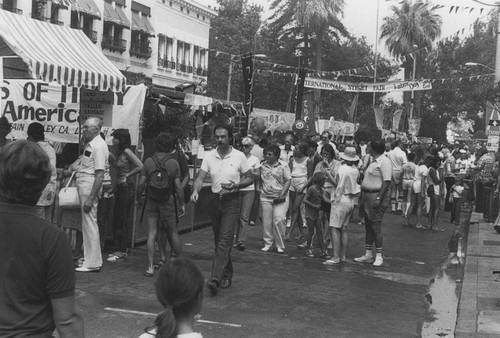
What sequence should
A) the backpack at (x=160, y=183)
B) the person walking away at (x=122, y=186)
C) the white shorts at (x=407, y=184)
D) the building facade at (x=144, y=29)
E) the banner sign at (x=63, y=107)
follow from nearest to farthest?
the backpack at (x=160, y=183) → the person walking away at (x=122, y=186) → the banner sign at (x=63, y=107) → the white shorts at (x=407, y=184) → the building facade at (x=144, y=29)

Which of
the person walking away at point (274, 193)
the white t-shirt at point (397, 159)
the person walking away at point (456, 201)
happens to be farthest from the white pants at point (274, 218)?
the person walking away at point (456, 201)

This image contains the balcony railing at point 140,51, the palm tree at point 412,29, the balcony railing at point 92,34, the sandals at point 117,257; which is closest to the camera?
the sandals at point 117,257

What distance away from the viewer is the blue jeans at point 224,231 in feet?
26.9

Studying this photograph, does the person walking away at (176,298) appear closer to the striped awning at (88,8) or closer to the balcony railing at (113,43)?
the striped awning at (88,8)

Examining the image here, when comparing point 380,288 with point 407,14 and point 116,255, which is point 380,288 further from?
point 407,14

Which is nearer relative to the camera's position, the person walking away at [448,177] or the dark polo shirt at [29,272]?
the dark polo shirt at [29,272]

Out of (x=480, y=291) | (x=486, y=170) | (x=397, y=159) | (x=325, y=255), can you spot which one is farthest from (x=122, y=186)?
(x=486, y=170)

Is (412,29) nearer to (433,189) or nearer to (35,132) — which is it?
(433,189)

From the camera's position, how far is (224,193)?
27.7ft

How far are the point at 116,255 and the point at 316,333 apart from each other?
13.6 feet

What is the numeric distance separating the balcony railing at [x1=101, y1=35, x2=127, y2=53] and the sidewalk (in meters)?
30.5

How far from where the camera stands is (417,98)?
214 ft

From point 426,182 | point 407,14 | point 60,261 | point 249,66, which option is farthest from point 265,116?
point 407,14

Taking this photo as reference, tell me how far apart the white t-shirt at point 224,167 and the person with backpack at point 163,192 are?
447 mm
